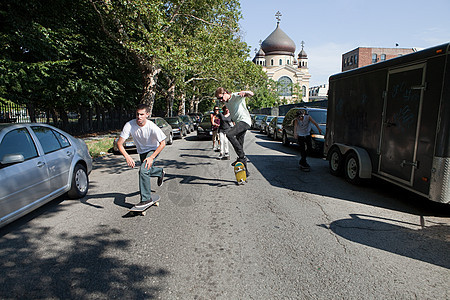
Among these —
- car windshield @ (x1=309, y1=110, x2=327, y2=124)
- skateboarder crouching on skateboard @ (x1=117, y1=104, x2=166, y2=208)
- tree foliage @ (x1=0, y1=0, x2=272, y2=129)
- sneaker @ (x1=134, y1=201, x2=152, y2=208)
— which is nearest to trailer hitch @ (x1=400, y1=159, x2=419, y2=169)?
skateboarder crouching on skateboard @ (x1=117, y1=104, x2=166, y2=208)

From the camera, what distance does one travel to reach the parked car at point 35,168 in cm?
395

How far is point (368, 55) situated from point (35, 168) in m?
74.0

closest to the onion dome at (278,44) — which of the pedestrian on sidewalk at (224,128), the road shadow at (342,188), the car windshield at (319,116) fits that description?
the car windshield at (319,116)

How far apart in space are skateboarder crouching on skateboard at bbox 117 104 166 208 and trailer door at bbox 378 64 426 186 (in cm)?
424

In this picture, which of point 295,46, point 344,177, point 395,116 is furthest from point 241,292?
point 295,46

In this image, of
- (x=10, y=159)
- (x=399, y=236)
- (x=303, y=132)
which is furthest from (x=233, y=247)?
(x=303, y=132)

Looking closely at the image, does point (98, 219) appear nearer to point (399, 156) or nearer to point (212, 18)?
point (399, 156)

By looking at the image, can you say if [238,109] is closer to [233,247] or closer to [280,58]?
[233,247]

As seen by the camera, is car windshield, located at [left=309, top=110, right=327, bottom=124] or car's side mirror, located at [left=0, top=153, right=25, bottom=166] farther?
car windshield, located at [left=309, top=110, right=327, bottom=124]

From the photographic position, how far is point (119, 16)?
1644cm

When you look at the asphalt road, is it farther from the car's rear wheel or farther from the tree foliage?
the tree foliage

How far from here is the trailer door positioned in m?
5.08

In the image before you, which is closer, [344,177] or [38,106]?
[344,177]

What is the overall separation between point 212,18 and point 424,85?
2153cm
